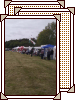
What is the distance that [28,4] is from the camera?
338 centimetres

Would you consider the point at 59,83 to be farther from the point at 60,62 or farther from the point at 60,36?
the point at 60,36

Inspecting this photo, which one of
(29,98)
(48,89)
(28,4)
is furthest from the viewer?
(48,89)

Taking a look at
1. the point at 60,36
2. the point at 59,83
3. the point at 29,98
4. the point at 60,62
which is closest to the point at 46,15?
the point at 60,36

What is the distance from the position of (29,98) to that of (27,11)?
2.34 m

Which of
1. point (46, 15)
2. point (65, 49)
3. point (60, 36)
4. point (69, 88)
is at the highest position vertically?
point (46, 15)

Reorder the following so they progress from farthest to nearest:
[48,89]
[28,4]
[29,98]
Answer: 1. [48,89]
2. [28,4]
3. [29,98]

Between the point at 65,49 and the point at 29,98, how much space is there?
5.32ft

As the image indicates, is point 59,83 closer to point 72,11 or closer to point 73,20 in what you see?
point 73,20

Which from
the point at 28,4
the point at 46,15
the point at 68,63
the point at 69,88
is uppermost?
the point at 28,4

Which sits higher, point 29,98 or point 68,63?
point 68,63

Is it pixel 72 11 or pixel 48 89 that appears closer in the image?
pixel 72 11

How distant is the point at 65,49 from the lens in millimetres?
3367

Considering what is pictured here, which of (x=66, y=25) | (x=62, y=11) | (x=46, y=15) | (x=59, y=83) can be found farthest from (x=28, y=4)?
(x=59, y=83)

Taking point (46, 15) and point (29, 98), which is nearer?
point (29, 98)
